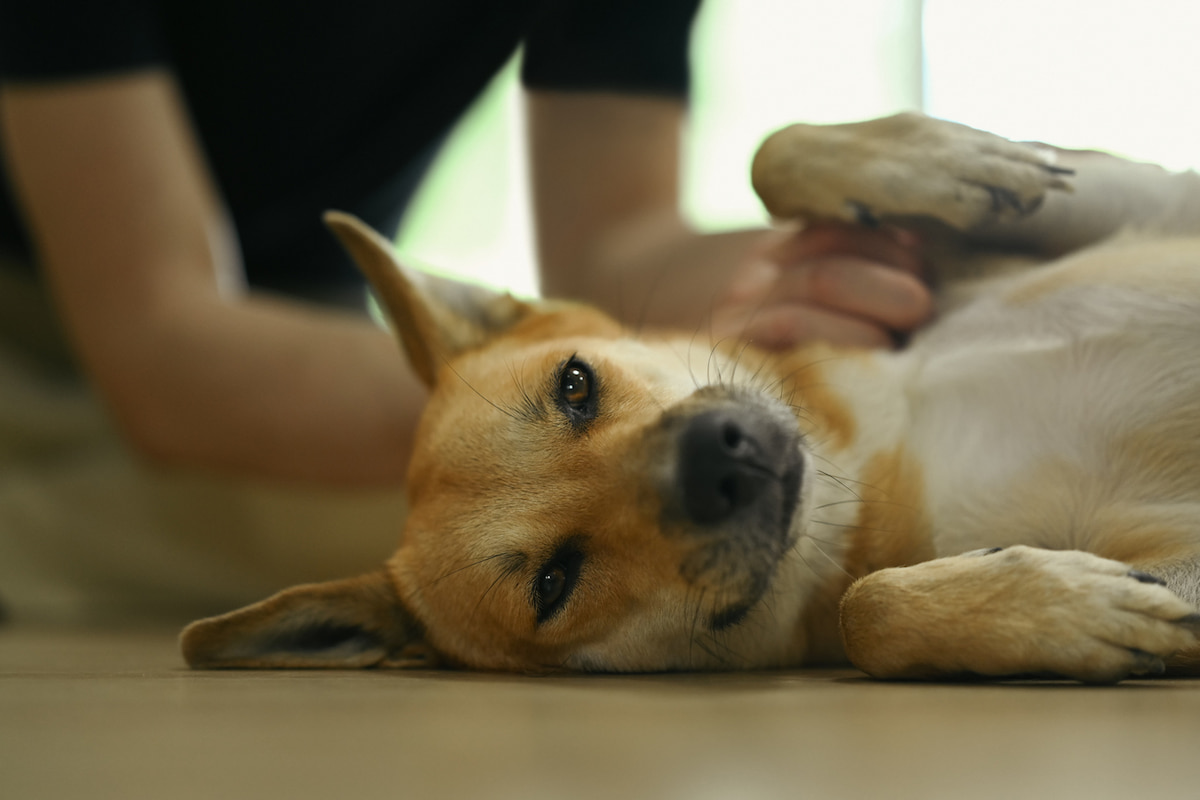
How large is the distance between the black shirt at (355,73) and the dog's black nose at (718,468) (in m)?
2.09

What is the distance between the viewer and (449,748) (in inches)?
38.1

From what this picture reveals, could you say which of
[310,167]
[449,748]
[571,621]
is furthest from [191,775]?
[310,167]

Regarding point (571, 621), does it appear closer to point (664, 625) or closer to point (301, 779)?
point (664, 625)

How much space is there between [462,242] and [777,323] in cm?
215

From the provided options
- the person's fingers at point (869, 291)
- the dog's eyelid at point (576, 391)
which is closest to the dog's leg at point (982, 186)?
the person's fingers at point (869, 291)

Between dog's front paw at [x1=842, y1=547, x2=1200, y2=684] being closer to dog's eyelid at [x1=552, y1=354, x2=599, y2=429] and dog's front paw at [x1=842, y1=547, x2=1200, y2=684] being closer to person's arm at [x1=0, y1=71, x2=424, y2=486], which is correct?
dog's eyelid at [x1=552, y1=354, x2=599, y2=429]

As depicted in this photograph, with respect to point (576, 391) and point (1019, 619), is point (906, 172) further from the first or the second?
point (1019, 619)

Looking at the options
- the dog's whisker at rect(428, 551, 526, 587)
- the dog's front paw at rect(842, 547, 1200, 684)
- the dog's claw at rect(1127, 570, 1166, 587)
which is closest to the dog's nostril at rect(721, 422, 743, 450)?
the dog's front paw at rect(842, 547, 1200, 684)

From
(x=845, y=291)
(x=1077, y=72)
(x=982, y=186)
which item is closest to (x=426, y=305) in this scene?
(x=845, y=291)

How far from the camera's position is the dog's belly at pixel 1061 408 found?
1.48m

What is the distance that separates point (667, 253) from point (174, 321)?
5.03 feet

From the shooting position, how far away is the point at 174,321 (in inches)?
114

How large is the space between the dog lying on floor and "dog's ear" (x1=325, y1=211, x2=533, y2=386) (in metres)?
0.02

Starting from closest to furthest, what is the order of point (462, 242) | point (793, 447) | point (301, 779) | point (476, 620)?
→ point (301, 779) < point (793, 447) < point (476, 620) < point (462, 242)
